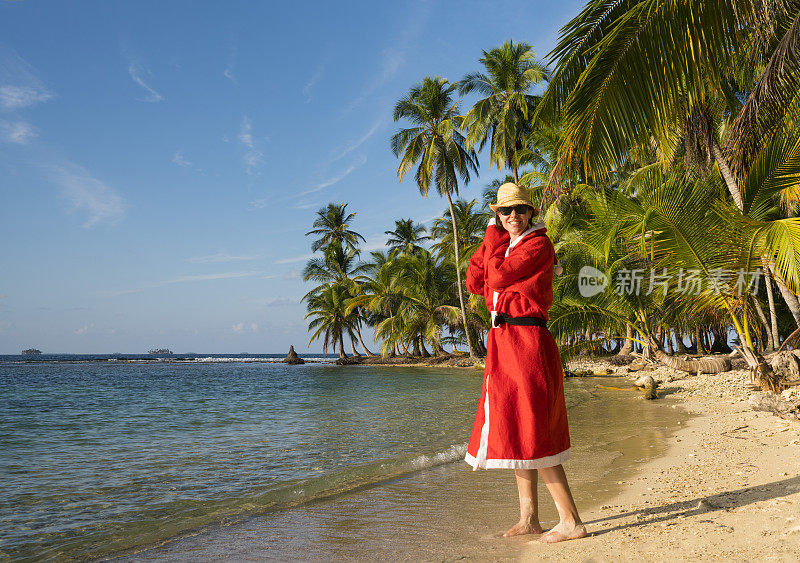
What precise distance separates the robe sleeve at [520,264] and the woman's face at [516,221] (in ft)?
0.46

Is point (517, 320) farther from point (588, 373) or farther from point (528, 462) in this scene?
point (588, 373)

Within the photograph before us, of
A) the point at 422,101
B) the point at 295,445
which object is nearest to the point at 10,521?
the point at 295,445

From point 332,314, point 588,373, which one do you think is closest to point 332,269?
point 332,314

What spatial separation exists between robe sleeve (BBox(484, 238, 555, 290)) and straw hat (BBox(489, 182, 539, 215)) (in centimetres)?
24

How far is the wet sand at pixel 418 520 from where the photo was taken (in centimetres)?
303

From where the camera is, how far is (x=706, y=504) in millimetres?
3121

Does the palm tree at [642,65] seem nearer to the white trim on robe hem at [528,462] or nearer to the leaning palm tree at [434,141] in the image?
the white trim on robe hem at [528,462]

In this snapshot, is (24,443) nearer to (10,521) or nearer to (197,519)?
(10,521)

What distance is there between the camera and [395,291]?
35.7 metres

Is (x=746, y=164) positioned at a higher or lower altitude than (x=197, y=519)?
higher

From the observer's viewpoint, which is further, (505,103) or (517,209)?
(505,103)

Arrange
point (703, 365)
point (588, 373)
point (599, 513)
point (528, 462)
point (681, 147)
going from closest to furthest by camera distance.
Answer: point (528, 462), point (599, 513), point (703, 365), point (681, 147), point (588, 373)

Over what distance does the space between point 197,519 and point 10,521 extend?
155 cm

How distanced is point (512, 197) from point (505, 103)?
75.2 feet
